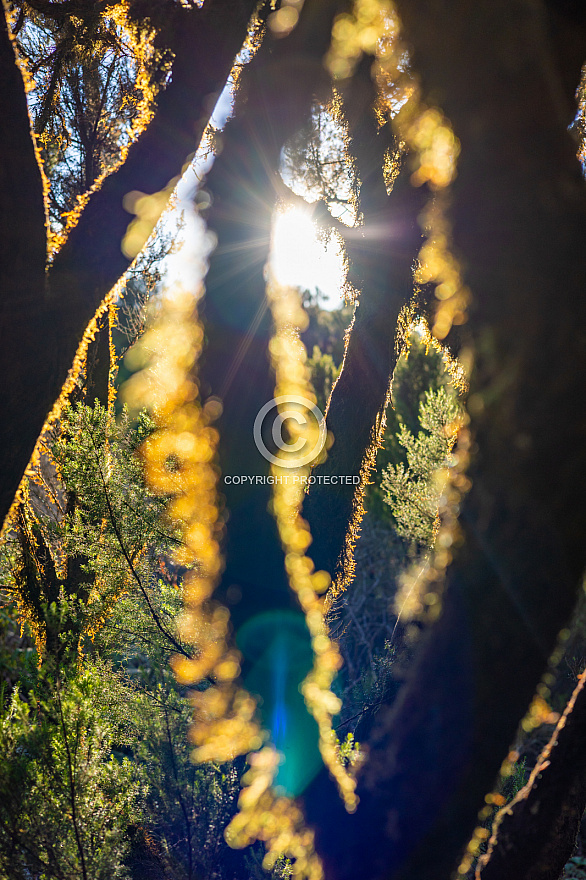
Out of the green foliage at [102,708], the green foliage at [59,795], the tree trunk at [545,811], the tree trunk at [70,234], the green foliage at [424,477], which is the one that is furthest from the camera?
the green foliage at [424,477]

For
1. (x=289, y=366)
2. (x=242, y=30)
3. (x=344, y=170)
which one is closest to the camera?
(x=242, y=30)

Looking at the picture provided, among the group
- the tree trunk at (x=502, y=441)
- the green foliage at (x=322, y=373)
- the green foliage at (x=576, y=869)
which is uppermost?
the green foliage at (x=322, y=373)

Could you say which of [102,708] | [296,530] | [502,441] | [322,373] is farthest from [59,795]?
[322,373]

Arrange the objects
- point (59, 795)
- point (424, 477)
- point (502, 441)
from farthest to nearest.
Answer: point (424, 477) < point (59, 795) < point (502, 441)

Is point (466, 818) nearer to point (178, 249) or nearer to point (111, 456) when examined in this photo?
point (111, 456)

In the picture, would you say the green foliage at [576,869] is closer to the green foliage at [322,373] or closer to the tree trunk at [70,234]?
the tree trunk at [70,234]

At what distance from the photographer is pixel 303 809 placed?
309 centimetres

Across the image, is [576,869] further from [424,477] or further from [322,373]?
[322,373]

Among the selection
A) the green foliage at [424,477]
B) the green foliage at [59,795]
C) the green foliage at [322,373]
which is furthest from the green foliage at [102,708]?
the green foliage at [322,373]

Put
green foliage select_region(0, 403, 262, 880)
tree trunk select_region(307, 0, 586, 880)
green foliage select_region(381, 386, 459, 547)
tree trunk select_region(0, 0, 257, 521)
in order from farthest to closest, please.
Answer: green foliage select_region(381, 386, 459, 547) < green foliage select_region(0, 403, 262, 880) < tree trunk select_region(0, 0, 257, 521) < tree trunk select_region(307, 0, 586, 880)

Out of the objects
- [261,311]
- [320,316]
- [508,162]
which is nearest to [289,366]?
[261,311]

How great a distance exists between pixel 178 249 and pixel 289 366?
2.85 m

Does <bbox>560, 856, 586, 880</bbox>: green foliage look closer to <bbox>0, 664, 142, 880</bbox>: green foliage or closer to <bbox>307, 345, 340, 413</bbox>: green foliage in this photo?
<bbox>0, 664, 142, 880</bbox>: green foliage

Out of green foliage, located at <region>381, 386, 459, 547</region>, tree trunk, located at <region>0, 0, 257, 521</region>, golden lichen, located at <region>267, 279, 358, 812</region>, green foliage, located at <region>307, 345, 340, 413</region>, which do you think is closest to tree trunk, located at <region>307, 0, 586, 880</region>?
tree trunk, located at <region>0, 0, 257, 521</region>
